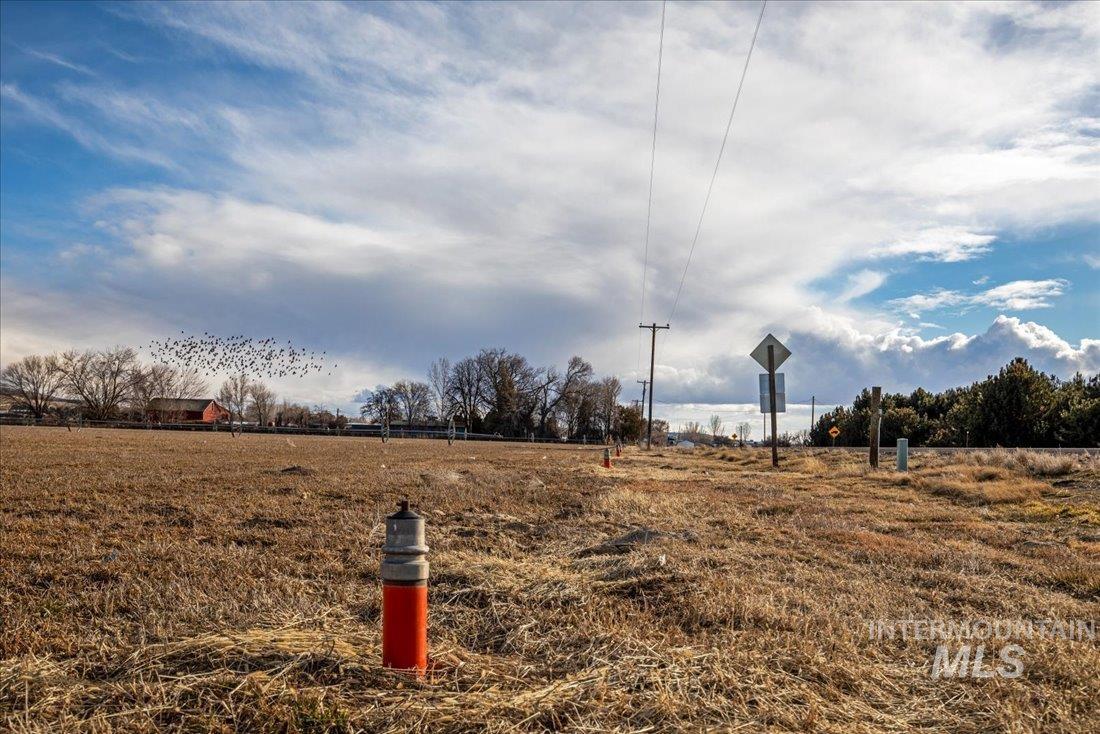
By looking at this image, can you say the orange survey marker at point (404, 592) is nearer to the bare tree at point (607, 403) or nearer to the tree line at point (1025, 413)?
the tree line at point (1025, 413)

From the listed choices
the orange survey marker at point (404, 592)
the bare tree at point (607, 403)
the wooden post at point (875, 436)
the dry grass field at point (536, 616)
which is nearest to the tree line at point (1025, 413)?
the wooden post at point (875, 436)

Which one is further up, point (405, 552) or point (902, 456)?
point (405, 552)

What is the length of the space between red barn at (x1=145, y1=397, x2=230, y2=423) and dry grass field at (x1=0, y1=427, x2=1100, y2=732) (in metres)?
96.6

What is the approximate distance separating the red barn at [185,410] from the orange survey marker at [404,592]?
333ft

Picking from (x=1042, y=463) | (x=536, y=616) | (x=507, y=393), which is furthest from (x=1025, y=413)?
(x=507, y=393)

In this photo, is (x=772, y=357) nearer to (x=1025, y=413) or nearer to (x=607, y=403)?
(x=1025, y=413)

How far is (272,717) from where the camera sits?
343cm

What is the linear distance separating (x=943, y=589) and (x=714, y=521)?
4.18 meters

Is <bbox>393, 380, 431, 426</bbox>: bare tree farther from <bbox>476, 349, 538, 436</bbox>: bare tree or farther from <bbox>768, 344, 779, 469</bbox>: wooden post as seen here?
<bbox>768, 344, 779, 469</bbox>: wooden post


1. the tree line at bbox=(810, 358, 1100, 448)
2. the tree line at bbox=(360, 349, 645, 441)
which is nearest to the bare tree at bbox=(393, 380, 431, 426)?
the tree line at bbox=(360, 349, 645, 441)

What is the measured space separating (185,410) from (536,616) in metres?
126

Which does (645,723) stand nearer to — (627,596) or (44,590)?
(627,596)

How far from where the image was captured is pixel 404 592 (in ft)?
12.2

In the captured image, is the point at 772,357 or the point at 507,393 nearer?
the point at 772,357
